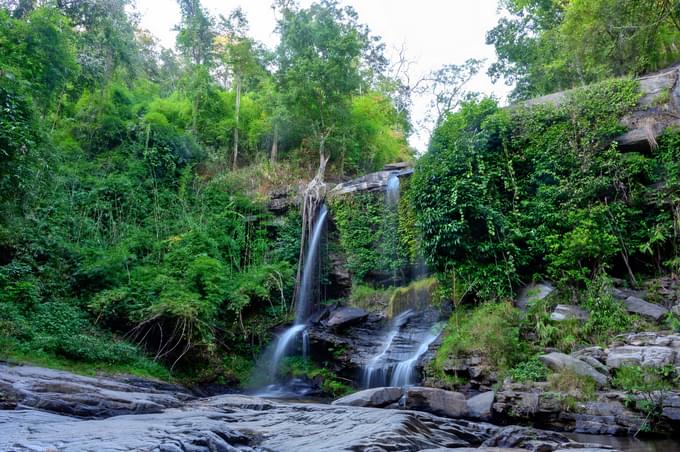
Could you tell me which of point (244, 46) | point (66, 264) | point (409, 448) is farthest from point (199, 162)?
point (409, 448)

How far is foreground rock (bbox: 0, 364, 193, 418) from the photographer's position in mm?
6887

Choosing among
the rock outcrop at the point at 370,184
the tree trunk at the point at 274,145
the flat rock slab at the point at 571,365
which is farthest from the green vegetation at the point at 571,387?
the tree trunk at the point at 274,145

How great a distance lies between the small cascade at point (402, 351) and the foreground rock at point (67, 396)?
5005mm

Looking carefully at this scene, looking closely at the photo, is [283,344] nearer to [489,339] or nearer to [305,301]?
[305,301]

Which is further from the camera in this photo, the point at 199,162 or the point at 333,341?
the point at 199,162

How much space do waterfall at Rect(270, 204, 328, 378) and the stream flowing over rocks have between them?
16.9ft

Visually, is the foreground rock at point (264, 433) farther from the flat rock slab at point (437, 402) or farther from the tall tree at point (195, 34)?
the tall tree at point (195, 34)

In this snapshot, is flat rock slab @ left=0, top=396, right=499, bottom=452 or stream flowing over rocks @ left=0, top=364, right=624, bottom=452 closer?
flat rock slab @ left=0, top=396, right=499, bottom=452

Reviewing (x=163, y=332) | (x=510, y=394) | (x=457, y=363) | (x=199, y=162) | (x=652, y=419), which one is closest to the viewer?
(x=652, y=419)

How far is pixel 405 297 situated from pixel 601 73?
383 inches

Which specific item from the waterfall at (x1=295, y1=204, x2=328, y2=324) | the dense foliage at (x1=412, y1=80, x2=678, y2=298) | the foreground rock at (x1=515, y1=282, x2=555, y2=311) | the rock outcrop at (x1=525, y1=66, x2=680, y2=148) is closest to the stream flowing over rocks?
the foreground rock at (x1=515, y1=282, x2=555, y2=311)

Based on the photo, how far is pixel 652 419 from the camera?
6738 mm

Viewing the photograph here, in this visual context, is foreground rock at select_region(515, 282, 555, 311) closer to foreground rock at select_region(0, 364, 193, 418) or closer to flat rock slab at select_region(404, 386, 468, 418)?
flat rock slab at select_region(404, 386, 468, 418)

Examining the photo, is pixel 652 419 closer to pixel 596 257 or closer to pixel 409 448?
pixel 409 448
